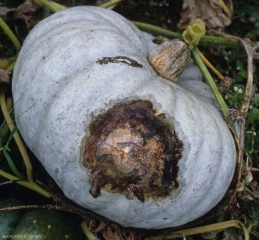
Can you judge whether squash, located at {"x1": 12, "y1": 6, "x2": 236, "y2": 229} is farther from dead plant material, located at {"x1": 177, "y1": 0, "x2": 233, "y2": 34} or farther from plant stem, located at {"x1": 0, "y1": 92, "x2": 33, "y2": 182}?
dead plant material, located at {"x1": 177, "y1": 0, "x2": 233, "y2": 34}

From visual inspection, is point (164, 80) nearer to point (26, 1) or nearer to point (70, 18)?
point (70, 18)

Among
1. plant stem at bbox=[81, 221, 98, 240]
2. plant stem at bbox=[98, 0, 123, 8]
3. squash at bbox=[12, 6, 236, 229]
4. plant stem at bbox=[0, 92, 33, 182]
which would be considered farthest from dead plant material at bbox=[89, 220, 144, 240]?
plant stem at bbox=[98, 0, 123, 8]

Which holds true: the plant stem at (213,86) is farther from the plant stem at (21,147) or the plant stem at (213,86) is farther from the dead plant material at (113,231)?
the plant stem at (21,147)

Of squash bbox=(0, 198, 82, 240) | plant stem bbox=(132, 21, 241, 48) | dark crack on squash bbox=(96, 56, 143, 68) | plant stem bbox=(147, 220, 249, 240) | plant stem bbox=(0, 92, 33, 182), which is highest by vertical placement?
dark crack on squash bbox=(96, 56, 143, 68)

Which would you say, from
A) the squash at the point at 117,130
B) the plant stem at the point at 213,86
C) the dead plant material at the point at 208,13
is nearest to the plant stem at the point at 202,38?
the plant stem at the point at 213,86

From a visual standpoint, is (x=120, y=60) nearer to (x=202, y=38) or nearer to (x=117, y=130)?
(x=117, y=130)

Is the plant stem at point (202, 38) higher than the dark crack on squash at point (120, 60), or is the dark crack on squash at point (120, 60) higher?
the dark crack on squash at point (120, 60)

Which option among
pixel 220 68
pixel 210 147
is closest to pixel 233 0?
pixel 220 68

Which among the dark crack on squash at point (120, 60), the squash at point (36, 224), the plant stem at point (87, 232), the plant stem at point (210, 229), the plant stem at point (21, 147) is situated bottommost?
the plant stem at point (210, 229)
